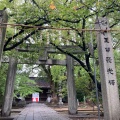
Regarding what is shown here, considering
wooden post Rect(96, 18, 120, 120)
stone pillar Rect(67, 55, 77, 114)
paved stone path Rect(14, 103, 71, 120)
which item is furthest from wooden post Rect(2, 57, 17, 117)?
wooden post Rect(96, 18, 120, 120)

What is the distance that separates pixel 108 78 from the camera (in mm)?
6105

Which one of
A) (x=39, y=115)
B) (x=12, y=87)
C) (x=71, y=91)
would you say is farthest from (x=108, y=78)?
(x=12, y=87)

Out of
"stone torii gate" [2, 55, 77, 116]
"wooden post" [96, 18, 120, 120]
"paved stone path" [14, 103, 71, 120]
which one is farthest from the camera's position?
"stone torii gate" [2, 55, 77, 116]

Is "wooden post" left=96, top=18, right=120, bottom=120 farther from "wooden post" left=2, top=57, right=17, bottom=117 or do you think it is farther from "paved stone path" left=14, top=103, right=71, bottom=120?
"wooden post" left=2, top=57, right=17, bottom=117

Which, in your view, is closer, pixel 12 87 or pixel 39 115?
→ pixel 39 115

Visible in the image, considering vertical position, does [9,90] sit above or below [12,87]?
below

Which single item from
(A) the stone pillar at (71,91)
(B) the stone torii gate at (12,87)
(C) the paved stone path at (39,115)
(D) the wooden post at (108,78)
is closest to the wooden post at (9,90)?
(B) the stone torii gate at (12,87)

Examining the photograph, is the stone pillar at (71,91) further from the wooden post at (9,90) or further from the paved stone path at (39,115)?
the wooden post at (9,90)

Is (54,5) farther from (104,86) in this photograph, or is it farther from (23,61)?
(23,61)

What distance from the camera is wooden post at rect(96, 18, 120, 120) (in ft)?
19.4

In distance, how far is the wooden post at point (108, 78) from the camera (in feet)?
19.4

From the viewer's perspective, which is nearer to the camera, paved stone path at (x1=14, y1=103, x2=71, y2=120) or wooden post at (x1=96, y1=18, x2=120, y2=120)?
wooden post at (x1=96, y1=18, x2=120, y2=120)

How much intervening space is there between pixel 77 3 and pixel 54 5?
3.19 ft

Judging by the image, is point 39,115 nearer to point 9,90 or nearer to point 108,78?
point 9,90
